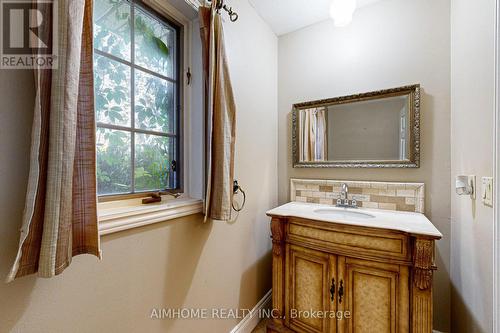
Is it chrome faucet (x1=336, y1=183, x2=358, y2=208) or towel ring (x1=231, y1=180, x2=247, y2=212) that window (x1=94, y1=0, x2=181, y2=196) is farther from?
chrome faucet (x1=336, y1=183, x2=358, y2=208)

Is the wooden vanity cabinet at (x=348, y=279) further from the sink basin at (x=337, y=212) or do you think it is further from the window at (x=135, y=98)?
the window at (x=135, y=98)

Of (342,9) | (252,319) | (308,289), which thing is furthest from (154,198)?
(342,9)

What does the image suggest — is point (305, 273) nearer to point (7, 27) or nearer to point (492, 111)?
point (492, 111)

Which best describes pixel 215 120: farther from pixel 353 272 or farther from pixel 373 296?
pixel 373 296

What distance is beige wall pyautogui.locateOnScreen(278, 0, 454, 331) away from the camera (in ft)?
4.69

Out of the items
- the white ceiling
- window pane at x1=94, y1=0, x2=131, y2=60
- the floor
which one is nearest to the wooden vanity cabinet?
the floor

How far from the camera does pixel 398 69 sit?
1559 mm

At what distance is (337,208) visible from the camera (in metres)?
1.67

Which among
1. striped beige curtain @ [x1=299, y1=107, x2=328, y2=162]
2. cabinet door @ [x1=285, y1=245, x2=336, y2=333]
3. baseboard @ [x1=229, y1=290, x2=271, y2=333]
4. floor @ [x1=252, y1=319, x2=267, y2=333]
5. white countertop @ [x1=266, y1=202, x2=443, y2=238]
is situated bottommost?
floor @ [x1=252, y1=319, x2=267, y2=333]

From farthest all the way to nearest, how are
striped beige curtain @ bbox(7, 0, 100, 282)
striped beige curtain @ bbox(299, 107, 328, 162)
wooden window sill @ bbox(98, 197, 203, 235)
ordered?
striped beige curtain @ bbox(299, 107, 328, 162)
wooden window sill @ bbox(98, 197, 203, 235)
striped beige curtain @ bbox(7, 0, 100, 282)

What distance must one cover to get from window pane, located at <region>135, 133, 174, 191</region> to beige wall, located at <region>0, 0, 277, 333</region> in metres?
0.24

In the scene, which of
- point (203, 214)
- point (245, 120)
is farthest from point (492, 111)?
point (203, 214)

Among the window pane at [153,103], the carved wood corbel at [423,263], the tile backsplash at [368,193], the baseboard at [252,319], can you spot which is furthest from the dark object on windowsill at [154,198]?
the carved wood corbel at [423,263]

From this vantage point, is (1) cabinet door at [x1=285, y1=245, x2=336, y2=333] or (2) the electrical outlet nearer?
(2) the electrical outlet
